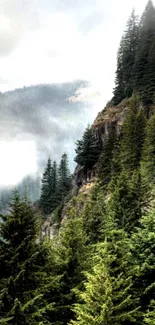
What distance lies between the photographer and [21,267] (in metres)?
16.8

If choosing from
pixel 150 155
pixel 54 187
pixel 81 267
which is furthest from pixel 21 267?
pixel 54 187

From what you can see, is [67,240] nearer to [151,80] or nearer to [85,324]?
[85,324]

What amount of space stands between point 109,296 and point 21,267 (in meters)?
4.47

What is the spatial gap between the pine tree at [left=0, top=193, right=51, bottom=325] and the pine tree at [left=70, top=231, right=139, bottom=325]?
217cm

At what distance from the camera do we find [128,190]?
31.2m

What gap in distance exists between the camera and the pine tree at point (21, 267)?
16156 mm

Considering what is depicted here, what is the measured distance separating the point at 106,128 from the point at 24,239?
2356 inches

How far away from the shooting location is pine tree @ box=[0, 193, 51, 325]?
16.2m

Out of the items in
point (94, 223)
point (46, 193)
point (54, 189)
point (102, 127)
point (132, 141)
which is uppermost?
point (102, 127)

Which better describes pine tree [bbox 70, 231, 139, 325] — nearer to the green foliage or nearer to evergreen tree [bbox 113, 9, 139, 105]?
evergreen tree [bbox 113, 9, 139, 105]

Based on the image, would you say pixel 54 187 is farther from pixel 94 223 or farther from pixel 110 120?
pixel 94 223

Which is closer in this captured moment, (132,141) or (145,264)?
(145,264)

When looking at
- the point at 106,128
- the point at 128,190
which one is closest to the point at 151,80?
the point at 106,128

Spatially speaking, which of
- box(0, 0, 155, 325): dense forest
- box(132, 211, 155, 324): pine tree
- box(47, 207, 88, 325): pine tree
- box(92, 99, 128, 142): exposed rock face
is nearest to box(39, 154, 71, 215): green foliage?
box(92, 99, 128, 142): exposed rock face
